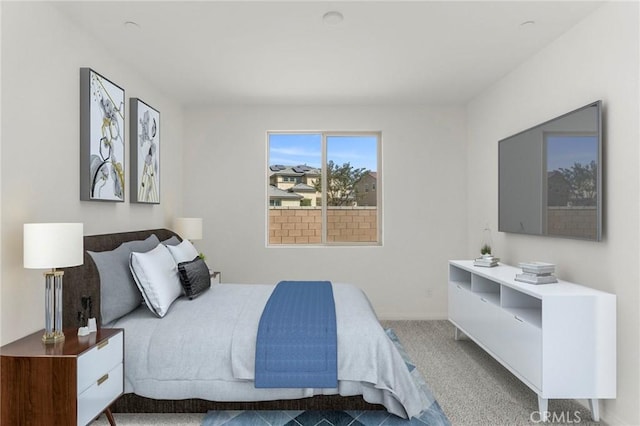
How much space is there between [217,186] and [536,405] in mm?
3844

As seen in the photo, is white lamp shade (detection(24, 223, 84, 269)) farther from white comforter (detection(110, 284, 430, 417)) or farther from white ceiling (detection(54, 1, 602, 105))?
white ceiling (detection(54, 1, 602, 105))

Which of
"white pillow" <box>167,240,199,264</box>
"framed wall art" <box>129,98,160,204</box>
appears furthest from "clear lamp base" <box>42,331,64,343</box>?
"framed wall art" <box>129,98,160,204</box>

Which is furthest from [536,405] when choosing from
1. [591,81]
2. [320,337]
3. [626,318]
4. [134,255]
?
[134,255]

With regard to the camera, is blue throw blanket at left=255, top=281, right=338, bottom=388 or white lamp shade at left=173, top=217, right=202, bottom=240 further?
white lamp shade at left=173, top=217, right=202, bottom=240

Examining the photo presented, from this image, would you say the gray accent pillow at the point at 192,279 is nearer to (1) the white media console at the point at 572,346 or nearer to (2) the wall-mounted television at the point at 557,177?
(1) the white media console at the point at 572,346

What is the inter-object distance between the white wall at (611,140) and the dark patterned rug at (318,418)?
1080 millimetres

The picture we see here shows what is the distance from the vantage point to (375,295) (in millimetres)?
4852

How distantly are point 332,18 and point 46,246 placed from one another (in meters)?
2.17

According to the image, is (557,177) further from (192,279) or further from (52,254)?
(52,254)

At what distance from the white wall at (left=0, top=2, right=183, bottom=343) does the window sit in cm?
229

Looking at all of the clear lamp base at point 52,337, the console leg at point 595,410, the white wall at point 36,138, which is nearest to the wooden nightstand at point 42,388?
the clear lamp base at point 52,337

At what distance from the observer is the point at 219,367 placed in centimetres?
235

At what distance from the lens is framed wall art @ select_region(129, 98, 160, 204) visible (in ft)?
11.6

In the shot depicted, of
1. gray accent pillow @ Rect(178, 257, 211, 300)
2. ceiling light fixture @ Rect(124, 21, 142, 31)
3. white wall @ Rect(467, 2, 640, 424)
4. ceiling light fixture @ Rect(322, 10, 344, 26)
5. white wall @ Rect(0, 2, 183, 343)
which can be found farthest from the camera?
gray accent pillow @ Rect(178, 257, 211, 300)
